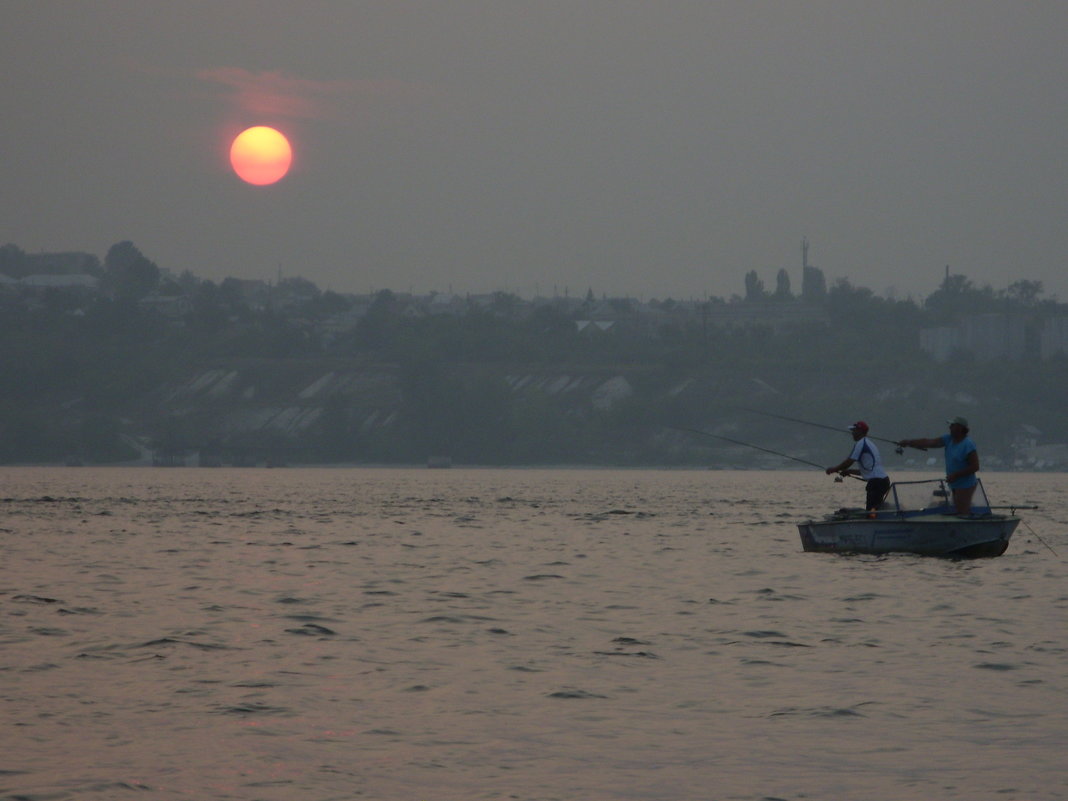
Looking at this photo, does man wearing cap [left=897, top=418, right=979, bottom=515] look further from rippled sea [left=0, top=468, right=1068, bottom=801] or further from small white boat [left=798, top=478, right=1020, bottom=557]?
rippled sea [left=0, top=468, right=1068, bottom=801]

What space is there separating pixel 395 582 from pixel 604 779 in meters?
16.9

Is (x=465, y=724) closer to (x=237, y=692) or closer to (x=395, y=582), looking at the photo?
(x=237, y=692)

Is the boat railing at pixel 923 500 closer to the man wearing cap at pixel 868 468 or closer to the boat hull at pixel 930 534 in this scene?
the man wearing cap at pixel 868 468

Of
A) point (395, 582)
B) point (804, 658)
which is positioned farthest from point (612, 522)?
point (804, 658)

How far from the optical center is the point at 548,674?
1714cm

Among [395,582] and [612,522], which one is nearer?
[395,582]

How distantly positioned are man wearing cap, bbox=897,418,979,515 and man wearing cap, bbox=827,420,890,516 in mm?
1055

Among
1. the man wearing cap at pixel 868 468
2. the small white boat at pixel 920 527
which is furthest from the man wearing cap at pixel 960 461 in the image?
the man wearing cap at pixel 868 468

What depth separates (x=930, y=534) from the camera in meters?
31.4

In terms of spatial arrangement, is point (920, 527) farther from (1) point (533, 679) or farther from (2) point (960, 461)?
(1) point (533, 679)

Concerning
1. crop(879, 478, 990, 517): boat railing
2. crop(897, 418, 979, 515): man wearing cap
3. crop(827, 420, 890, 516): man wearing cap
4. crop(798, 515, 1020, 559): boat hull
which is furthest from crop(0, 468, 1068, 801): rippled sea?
crop(897, 418, 979, 515): man wearing cap

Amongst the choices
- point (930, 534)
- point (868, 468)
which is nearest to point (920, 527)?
point (930, 534)

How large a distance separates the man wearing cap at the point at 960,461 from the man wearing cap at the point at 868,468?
1.05m

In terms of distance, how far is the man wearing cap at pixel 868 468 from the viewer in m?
31.8
